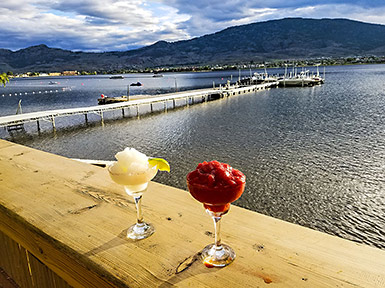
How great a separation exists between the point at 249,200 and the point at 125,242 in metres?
10.8

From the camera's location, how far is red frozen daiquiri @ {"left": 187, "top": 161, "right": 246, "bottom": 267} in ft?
4.32

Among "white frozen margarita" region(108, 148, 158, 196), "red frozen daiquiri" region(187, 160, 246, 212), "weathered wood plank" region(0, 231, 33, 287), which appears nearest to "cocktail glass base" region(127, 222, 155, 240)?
"white frozen margarita" region(108, 148, 158, 196)

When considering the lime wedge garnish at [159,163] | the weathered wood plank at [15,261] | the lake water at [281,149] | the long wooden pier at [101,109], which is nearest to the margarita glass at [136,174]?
the lime wedge garnish at [159,163]

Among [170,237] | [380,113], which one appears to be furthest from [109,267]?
[380,113]

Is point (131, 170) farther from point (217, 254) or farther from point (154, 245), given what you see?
point (217, 254)

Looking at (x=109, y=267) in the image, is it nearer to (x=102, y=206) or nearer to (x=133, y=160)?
(x=133, y=160)

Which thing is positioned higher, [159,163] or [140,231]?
[159,163]

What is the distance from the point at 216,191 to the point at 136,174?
494 millimetres

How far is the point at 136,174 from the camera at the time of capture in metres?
1.59

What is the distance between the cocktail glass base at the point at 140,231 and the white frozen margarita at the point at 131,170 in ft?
0.72

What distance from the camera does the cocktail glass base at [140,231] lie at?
1617mm

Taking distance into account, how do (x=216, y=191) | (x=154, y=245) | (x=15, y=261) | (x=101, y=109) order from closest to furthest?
(x=216, y=191) → (x=154, y=245) → (x=15, y=261) → (x=101, y=109)

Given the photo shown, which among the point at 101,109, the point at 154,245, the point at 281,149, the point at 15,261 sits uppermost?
the point at 154,245

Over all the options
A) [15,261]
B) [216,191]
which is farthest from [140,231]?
[15,261]
